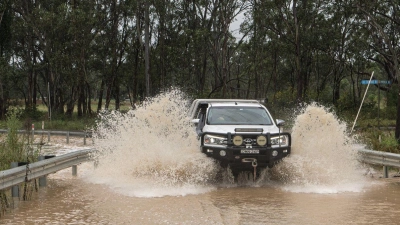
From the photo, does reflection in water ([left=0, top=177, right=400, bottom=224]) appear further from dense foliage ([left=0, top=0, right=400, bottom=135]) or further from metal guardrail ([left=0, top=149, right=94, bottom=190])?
dense foliage ([left=0, top=0, right=400, bottom=135])

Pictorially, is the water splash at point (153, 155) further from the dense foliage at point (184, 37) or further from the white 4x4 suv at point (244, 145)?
the dense foliage at point (184, 37)

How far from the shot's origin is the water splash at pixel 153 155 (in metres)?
A: 12.1

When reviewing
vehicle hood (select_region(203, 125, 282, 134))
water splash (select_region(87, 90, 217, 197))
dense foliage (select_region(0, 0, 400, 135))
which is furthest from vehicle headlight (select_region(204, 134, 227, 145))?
dense foliage (select_region(0, 0, 400, 135))

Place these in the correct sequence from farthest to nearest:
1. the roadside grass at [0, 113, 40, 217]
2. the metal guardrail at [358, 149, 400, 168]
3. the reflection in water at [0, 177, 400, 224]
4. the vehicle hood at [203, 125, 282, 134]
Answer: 1. the metal guardrail at [358, 149, 400, 168]
2. the vehicle hood at [203, 125, 282, 134]
3. the roadside grass at [0, 113, 40, 217]
4. the reflection in water at [0, 177, 400, 224]

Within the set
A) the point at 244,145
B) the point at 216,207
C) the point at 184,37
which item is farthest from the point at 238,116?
the point at 184,37

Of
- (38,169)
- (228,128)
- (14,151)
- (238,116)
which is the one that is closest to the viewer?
(38,169)

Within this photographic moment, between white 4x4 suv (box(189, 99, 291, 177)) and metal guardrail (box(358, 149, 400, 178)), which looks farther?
metal guardrail (box(358, 149, 400, 178))

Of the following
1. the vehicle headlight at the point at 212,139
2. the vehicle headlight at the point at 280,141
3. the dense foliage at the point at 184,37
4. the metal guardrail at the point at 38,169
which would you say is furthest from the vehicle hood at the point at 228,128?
the dense foliage at the point at 184,37

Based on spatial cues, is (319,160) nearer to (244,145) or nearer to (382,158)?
(382,158)

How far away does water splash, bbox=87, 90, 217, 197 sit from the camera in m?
12.1

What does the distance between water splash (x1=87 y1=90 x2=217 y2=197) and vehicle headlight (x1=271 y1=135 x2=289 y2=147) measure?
138 cm

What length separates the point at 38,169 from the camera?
11.3 meters

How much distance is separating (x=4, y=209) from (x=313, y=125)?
7775 millimetres

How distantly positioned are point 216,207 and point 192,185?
2.23 m
